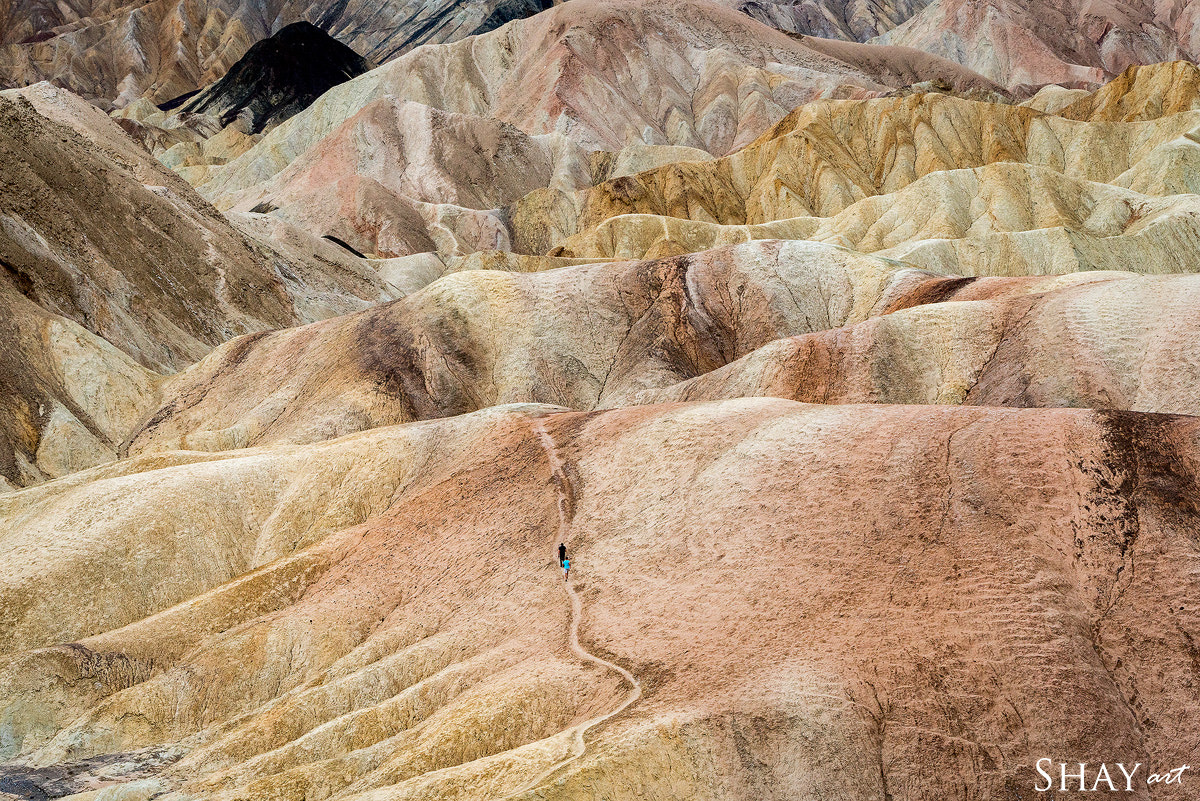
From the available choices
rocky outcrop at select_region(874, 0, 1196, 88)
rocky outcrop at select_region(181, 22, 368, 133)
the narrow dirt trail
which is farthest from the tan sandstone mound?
rocky outcrop at select_region(181, 22, 368, 133)

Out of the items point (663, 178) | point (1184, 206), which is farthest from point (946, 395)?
point (663, 178)

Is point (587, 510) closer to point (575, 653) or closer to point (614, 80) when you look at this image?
point (575, 653)

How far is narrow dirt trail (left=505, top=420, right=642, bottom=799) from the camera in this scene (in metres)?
19.3

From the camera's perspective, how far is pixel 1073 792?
722 inches

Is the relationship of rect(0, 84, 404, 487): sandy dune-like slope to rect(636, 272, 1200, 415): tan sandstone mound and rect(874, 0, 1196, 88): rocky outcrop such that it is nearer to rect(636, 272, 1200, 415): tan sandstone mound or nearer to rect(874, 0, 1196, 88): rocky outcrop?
rect(636, 272, 1200, 415): tan sandstone mound

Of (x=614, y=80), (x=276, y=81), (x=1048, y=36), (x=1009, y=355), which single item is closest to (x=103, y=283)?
(x=1009, y=355)

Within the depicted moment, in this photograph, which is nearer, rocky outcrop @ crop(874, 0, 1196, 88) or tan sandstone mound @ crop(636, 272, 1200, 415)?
tan sandstone mound @ crop(636, 272, 1200, 415)

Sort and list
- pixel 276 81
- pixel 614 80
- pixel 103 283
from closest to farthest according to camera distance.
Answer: pixel 103 283 < pixel 614 80 < pixel 276 81

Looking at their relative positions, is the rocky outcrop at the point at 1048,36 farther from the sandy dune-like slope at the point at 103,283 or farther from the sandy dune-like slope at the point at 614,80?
the sandy dune-like slope at the point at 103,283

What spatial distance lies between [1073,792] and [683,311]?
124ft

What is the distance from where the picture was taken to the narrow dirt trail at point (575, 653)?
19.3 meters

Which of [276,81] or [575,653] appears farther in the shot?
[276,81]

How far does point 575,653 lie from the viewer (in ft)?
78.3

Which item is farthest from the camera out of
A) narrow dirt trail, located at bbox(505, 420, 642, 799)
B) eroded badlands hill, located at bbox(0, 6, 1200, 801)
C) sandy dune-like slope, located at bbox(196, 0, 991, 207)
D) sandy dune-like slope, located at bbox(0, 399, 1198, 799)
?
sandy dune-like slope, located at bbox(196, 0, 991, 207)
